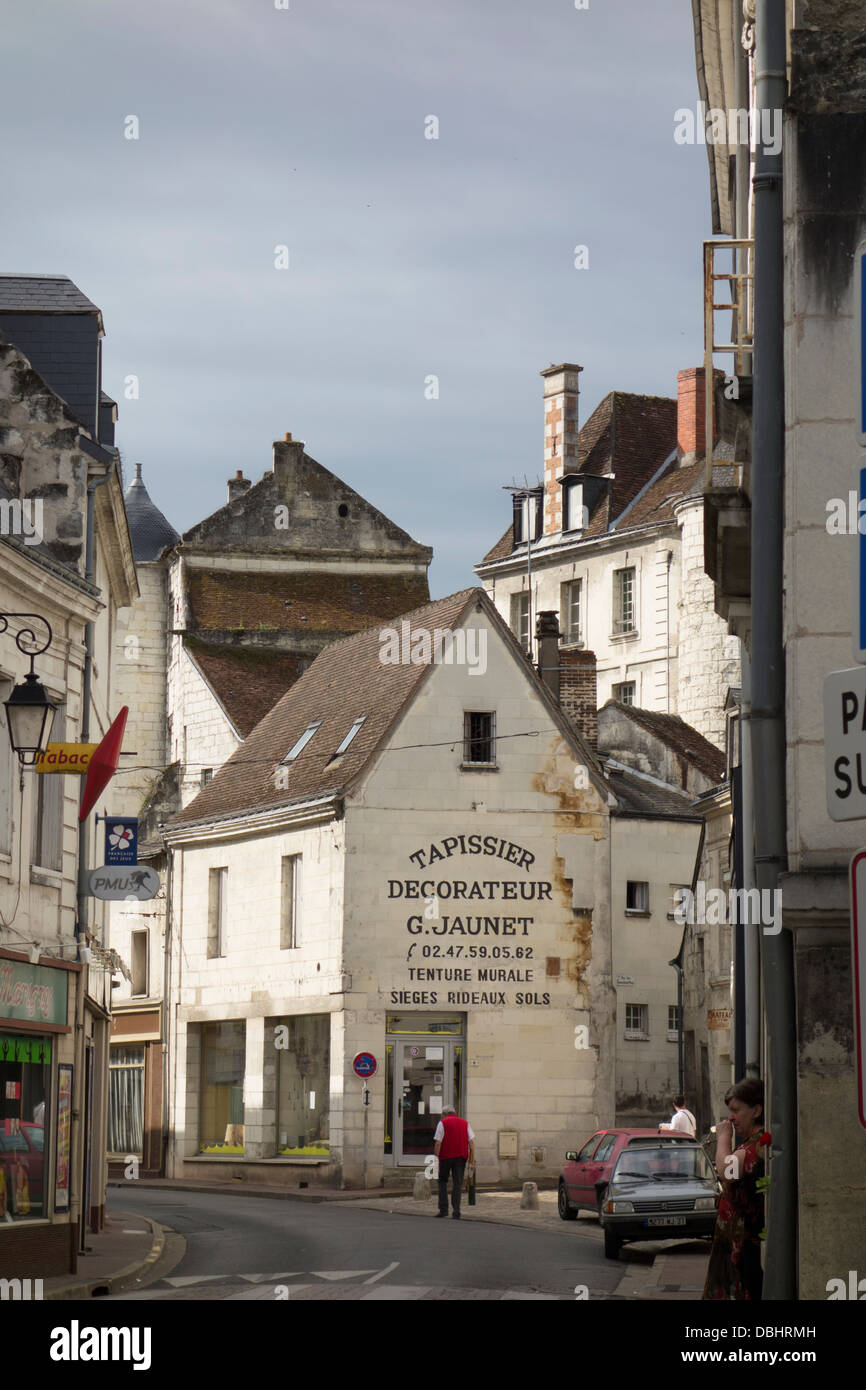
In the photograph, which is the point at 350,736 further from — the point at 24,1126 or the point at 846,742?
the point at 846,742

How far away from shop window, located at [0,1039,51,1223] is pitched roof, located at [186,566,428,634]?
1096 inches

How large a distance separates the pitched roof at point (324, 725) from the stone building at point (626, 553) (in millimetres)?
13602

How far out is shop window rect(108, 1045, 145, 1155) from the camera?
133 ft

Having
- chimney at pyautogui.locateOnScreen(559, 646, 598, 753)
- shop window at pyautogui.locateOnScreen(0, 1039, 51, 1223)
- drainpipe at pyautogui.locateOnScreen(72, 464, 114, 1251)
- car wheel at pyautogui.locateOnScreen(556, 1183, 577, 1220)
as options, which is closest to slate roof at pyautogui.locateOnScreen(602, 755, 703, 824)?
chimney at pyautogui.locateOnScreen(559, 646, 598, 753)

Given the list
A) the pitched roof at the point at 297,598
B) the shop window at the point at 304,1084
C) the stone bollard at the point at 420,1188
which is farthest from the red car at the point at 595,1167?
the pitched roof at the point at 297,598

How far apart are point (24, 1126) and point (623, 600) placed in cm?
3941

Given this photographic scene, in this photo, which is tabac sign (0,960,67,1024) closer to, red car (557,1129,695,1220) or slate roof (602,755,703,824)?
red car (557,1129,695,1220)

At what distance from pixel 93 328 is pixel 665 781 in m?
24.1

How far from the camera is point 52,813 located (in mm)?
20469

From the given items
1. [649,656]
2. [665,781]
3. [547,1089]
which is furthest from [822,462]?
[649,656]

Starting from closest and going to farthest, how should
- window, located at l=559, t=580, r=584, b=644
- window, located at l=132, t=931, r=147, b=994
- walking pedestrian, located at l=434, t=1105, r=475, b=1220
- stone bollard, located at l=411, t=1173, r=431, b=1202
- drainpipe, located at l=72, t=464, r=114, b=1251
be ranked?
drainpipe, located at l=72, t=464, r=114, b=1251
walking pedestrian, located at l=434, t=1105, r=475, b=1220
stone bollard, located at l=411, t=1173, r=431, b=1202
window, located at l=132, t=931, r=147, b=994
window, located at l=559, t=580, r=584, b=644

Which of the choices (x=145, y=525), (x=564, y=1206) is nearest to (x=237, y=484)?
(x=145, y=525)

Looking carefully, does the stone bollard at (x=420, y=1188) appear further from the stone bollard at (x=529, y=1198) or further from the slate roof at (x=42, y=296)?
the slate roof at (x=42, y=296)
